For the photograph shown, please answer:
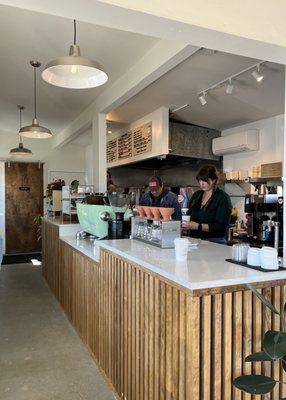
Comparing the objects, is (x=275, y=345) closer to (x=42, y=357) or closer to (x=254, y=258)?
(x=254, y=258)

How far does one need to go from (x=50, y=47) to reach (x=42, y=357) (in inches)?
112

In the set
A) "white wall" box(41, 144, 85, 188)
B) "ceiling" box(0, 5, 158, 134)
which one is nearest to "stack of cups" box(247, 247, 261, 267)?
"ceiling" box(0, 5, 158, 134)

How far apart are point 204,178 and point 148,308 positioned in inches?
56.3

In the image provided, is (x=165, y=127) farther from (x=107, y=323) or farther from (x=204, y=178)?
(x=107, y=323)

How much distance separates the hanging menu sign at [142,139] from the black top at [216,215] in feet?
7.59

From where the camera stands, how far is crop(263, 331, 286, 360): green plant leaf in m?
1.26

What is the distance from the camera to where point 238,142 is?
4781mm

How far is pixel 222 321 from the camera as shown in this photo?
148 cm

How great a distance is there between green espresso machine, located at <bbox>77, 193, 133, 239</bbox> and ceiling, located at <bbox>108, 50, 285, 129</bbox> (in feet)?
5.25

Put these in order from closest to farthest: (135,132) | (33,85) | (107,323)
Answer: (107,323) → (33,85) → (135,132)

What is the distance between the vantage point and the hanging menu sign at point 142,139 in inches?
198

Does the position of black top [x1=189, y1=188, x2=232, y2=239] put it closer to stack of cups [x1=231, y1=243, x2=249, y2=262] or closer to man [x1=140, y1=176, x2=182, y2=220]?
man [x1=140, y1=176, x2=182, y2=220]

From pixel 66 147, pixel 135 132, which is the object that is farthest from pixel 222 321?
pixel 66 147

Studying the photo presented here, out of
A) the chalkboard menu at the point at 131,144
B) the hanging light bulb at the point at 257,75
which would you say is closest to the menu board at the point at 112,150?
the chalkboard menu at the point at 131,144
